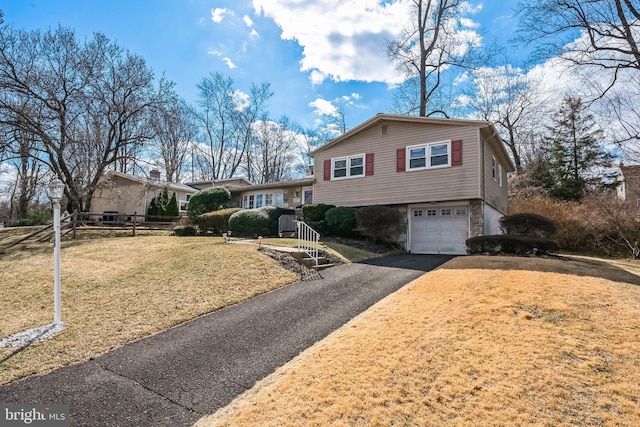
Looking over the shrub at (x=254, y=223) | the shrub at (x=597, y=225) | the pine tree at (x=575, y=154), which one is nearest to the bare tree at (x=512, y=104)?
the pine tree at (x=575, y=154)

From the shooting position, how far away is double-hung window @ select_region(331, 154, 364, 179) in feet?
53.3

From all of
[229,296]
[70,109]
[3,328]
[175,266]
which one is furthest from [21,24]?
[229,296]

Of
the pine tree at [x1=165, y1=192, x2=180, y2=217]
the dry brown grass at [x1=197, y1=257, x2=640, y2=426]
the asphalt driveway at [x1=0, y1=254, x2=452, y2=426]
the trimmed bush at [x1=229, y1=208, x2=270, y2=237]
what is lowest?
the asphalt driveway at [x1=0, y1=254, x2=452, y2=426]

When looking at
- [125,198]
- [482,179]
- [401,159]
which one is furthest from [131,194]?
[482,179]

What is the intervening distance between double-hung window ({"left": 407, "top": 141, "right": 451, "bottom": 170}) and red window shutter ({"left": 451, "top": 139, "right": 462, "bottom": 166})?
14 cm

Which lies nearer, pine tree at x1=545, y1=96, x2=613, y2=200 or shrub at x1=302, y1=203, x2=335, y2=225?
shrub at x1=302, y1=203, x2=335, y2=225

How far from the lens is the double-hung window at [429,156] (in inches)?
553

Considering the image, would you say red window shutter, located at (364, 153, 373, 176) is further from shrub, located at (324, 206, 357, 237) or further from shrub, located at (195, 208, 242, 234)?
shrub, located at (195, 208, 242, 234)

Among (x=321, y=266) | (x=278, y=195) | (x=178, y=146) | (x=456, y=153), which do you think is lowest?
(x=321, y=266)

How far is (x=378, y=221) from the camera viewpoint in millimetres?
14250

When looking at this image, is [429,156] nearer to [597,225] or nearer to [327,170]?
[327,170]

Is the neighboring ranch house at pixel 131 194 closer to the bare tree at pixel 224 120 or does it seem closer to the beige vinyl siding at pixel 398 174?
the bare tree at pixel 224 120

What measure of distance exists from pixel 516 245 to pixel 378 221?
17.5 feet

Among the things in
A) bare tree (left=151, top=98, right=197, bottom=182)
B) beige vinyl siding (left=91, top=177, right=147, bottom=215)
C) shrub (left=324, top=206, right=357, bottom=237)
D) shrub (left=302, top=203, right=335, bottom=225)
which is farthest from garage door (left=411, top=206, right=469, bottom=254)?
bare tree (left=151, top=98, right=197, bottom=182)
